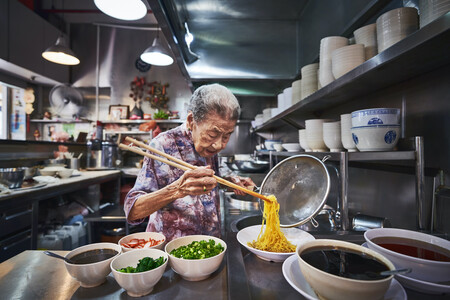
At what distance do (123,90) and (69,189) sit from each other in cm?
434

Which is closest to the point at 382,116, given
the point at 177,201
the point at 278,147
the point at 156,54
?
the point at 177,201

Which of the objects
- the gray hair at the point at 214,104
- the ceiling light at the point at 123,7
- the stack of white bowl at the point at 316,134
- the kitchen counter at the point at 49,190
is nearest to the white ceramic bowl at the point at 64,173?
the kitchen counter at the point at 49,190

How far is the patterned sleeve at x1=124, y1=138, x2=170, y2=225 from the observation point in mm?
1304

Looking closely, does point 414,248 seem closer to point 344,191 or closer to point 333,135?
point 344,191

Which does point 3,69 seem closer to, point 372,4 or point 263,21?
point 263,21

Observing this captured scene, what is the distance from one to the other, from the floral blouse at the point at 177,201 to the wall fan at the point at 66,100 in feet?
19.6

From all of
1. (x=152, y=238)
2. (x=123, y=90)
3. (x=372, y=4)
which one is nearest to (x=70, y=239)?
(x=152, y=238)

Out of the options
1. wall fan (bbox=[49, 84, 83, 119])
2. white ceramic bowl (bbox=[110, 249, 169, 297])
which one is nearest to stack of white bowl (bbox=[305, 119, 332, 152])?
white ceramic bowl (bbox=[110, 249, 169, 297])

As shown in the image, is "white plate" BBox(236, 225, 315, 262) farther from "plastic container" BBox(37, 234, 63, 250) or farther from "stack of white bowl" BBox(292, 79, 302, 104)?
"plastic container" BBox(37, 234, 63, 250)

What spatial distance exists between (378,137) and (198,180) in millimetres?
833

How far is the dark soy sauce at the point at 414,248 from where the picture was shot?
28.8 inches

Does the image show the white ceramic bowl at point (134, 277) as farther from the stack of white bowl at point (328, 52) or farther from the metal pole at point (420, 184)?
the stack of white bowl at point (328, 52)

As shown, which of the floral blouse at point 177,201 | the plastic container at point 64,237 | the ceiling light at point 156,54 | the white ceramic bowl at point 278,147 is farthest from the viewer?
the ceiling light at point 156,54

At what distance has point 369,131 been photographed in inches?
39.9
